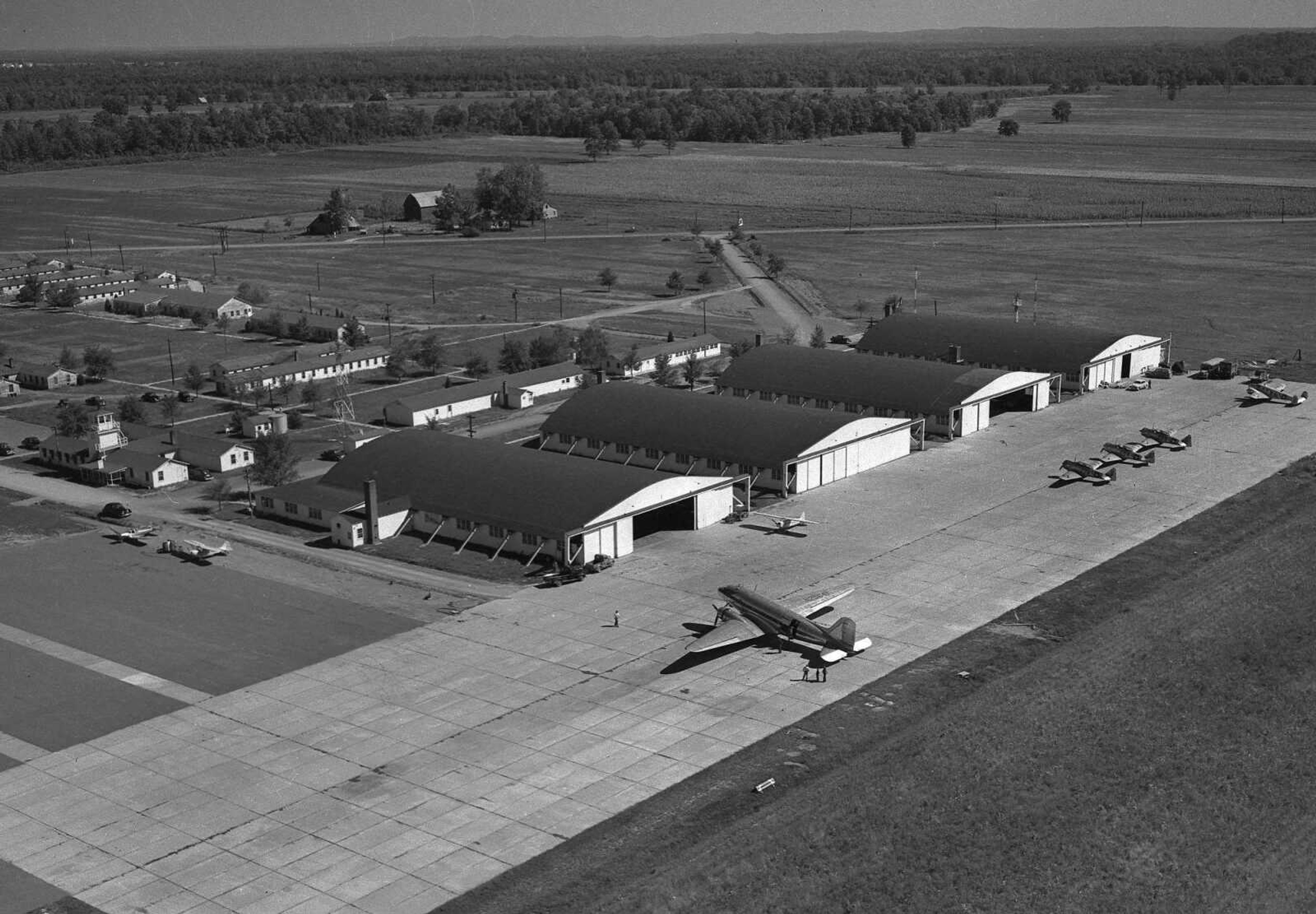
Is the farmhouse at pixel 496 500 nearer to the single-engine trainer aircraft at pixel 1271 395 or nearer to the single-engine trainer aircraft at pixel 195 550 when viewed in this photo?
the single-engine trainer aircraft at pixel 195 550

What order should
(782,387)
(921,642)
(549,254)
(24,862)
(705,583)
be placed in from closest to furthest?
(24,862), (921,642), (705,583), (782,387), (549,254)

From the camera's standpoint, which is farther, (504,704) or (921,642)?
(921,642)

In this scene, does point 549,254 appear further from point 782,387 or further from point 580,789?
point 580,789

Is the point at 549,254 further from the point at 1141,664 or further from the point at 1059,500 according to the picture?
the point at 1141,664

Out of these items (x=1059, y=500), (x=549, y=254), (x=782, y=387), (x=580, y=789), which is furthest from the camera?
(x=549, y=254)

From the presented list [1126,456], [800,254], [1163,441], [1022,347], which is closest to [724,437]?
[1126,456]

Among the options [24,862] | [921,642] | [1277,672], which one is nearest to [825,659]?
[921,642]

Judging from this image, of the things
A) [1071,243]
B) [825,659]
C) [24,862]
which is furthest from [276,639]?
[1071,243]
